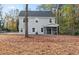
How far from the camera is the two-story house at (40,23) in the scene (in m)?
Result: 3.17

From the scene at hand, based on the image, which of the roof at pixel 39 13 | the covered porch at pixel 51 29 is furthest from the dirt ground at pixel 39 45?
the roof at pixel 39 13

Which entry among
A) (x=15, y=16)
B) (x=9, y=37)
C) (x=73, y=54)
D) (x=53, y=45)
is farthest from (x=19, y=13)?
(x=73, y=54)

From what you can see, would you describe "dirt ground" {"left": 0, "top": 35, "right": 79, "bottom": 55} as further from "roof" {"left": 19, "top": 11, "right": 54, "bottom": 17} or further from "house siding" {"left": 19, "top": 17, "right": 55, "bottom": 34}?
"roof" {"left": 19, "top": 11, "right": 54, "bottom": 17}

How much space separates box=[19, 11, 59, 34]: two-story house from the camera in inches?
125

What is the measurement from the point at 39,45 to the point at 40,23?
8.2 inches

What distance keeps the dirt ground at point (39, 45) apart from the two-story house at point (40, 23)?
2.3 inches

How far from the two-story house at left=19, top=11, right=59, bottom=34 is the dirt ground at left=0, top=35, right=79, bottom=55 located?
6 cm

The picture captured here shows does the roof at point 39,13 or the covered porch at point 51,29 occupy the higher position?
the roof at point 39,13

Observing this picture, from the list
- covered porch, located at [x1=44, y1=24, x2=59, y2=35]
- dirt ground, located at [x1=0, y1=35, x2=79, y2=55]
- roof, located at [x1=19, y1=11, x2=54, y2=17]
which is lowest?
dirt ground, located at [x1=0, y1=35, x2=79, y2=55]

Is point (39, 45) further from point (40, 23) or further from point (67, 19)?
point (67, 19)

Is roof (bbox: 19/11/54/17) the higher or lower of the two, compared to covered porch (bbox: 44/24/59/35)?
higher

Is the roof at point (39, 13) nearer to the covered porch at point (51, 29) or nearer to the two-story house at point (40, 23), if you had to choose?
the two-story house at point (40, 23)

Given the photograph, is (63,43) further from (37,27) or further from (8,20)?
(8,20)

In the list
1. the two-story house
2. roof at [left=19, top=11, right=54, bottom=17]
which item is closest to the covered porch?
the two-story house
